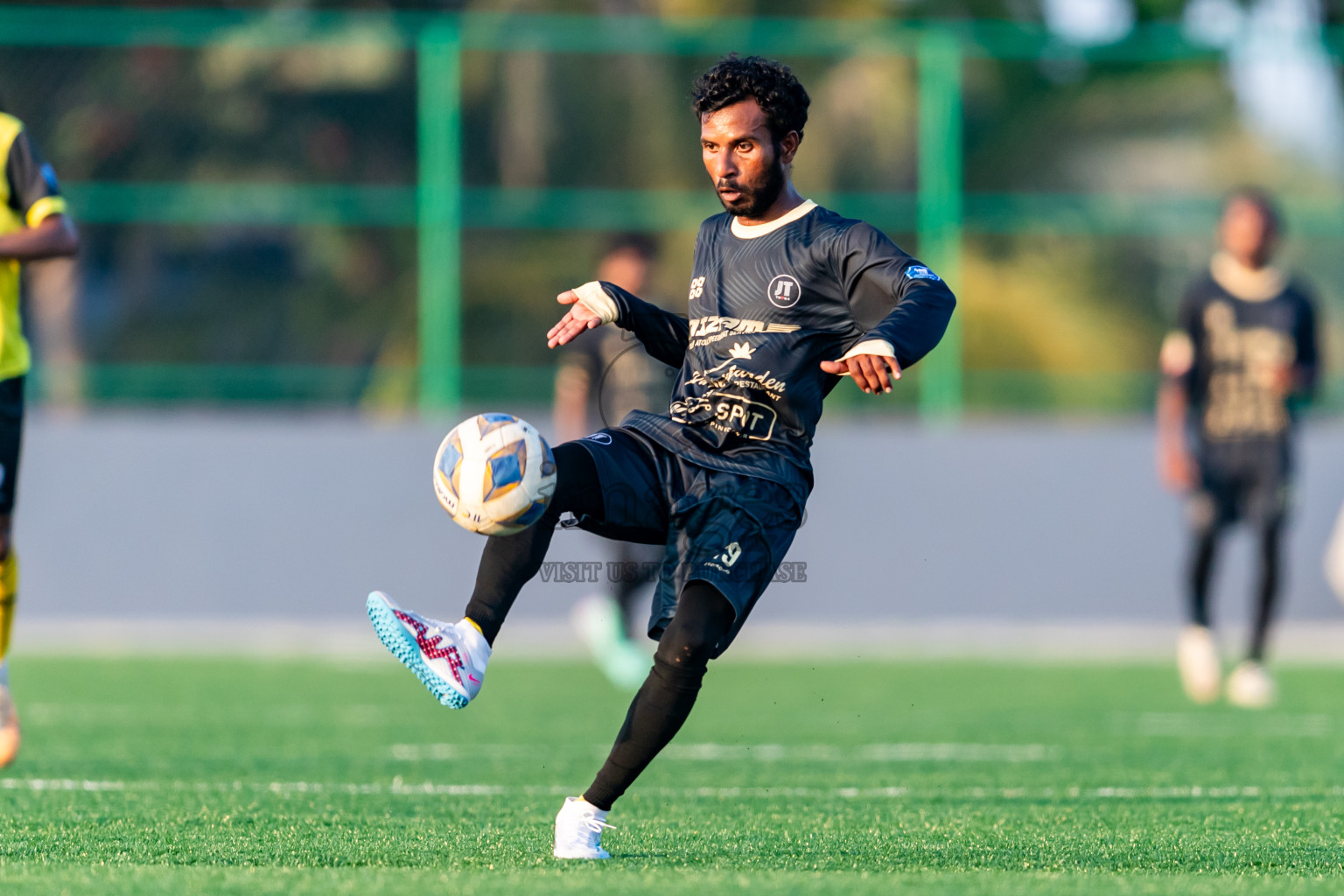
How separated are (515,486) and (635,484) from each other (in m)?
0.37

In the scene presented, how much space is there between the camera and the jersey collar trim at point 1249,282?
10234mm

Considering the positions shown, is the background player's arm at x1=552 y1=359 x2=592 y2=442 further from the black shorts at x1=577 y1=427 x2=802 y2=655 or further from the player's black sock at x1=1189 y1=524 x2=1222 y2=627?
the black shorts at x1=577 y1=427 x2=802 y2=655

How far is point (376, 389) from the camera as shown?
47.0 feet

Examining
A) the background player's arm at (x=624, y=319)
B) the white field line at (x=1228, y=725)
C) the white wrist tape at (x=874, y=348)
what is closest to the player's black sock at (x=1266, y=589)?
the white field line at (x=1228, y=725)

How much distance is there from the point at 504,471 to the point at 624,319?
654 millimetres

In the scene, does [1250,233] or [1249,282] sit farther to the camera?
[1249,282]

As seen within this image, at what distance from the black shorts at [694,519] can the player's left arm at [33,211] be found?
229cm

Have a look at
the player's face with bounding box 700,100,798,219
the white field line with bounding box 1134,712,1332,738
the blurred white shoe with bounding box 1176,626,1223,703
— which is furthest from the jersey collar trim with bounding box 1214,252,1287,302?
the player's face with bounding box 700,100,798,219

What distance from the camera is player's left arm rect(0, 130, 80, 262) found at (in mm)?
6266

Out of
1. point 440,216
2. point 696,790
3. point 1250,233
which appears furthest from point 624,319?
point 440,216

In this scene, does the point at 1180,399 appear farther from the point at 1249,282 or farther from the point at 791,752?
the point at 791,752

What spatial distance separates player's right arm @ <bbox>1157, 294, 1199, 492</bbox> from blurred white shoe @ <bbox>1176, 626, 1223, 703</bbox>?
2.80 feet

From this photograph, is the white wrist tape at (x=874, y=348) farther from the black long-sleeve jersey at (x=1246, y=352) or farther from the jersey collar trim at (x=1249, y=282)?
the jersey collar trim at (x=1249, y=282)

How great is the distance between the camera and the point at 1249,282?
1029 centimetres
